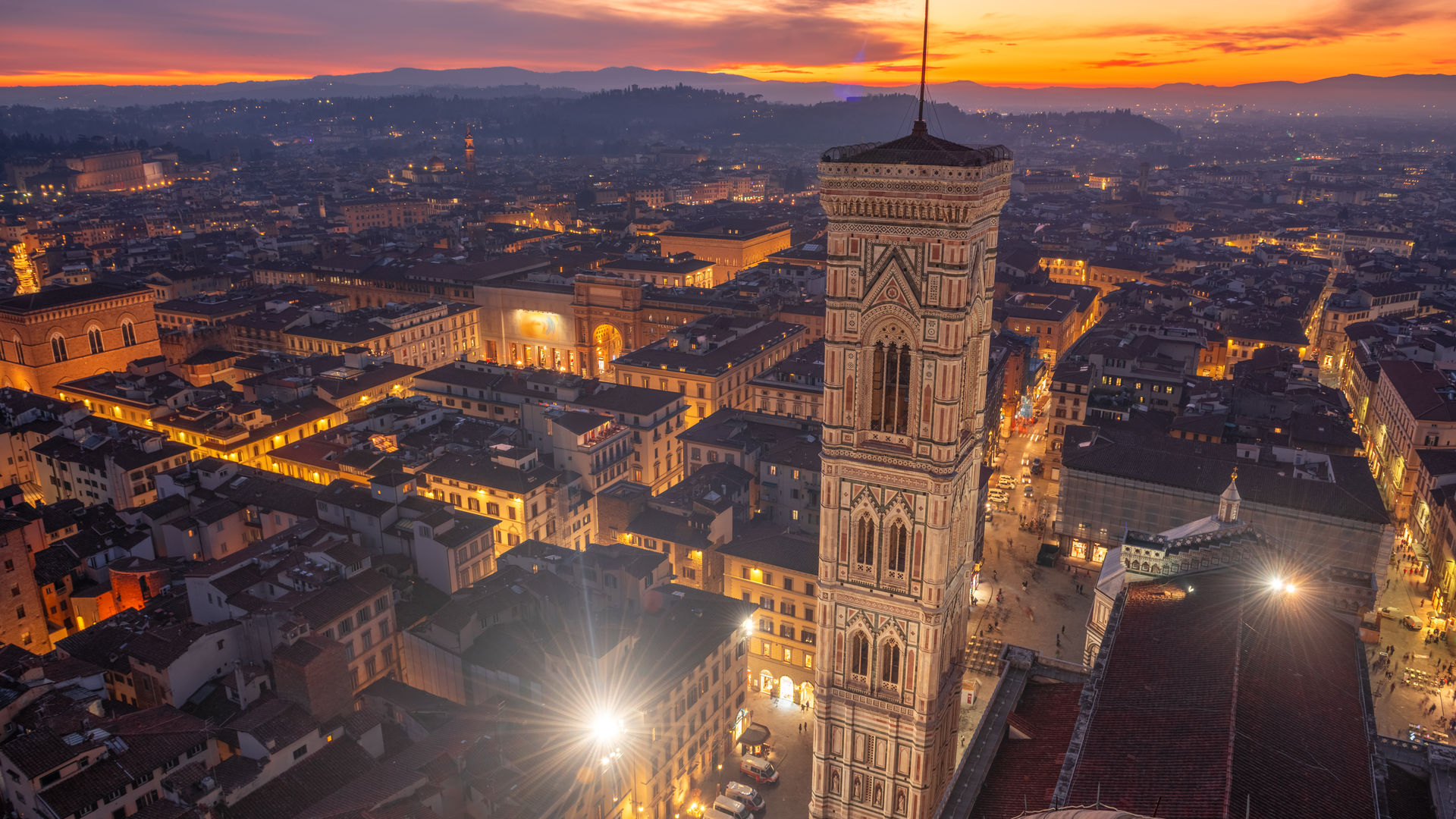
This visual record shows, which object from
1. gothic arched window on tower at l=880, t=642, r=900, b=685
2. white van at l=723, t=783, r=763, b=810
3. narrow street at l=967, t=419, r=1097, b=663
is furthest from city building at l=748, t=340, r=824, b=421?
gothic arched window on tower at l=880, t=642, r=900, b=685

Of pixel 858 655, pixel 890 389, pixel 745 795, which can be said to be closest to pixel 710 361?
pixel 745 795

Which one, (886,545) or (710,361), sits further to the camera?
(710,361)

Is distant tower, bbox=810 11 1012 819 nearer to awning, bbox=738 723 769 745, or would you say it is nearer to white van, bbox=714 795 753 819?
white van, bbox=714 795 753 819

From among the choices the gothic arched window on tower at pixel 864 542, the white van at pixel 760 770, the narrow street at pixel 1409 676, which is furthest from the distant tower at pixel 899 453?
the narrow street at pixel 1409 676

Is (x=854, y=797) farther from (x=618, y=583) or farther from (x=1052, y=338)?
(x=1052, y=338)

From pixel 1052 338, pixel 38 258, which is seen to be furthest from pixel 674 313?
pixel 38 258

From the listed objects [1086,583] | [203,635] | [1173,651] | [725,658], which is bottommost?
[1086,583]

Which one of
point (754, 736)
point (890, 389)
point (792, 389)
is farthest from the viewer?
point (792, 389)

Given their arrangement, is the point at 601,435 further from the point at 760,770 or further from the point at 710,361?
the point at 760,770
